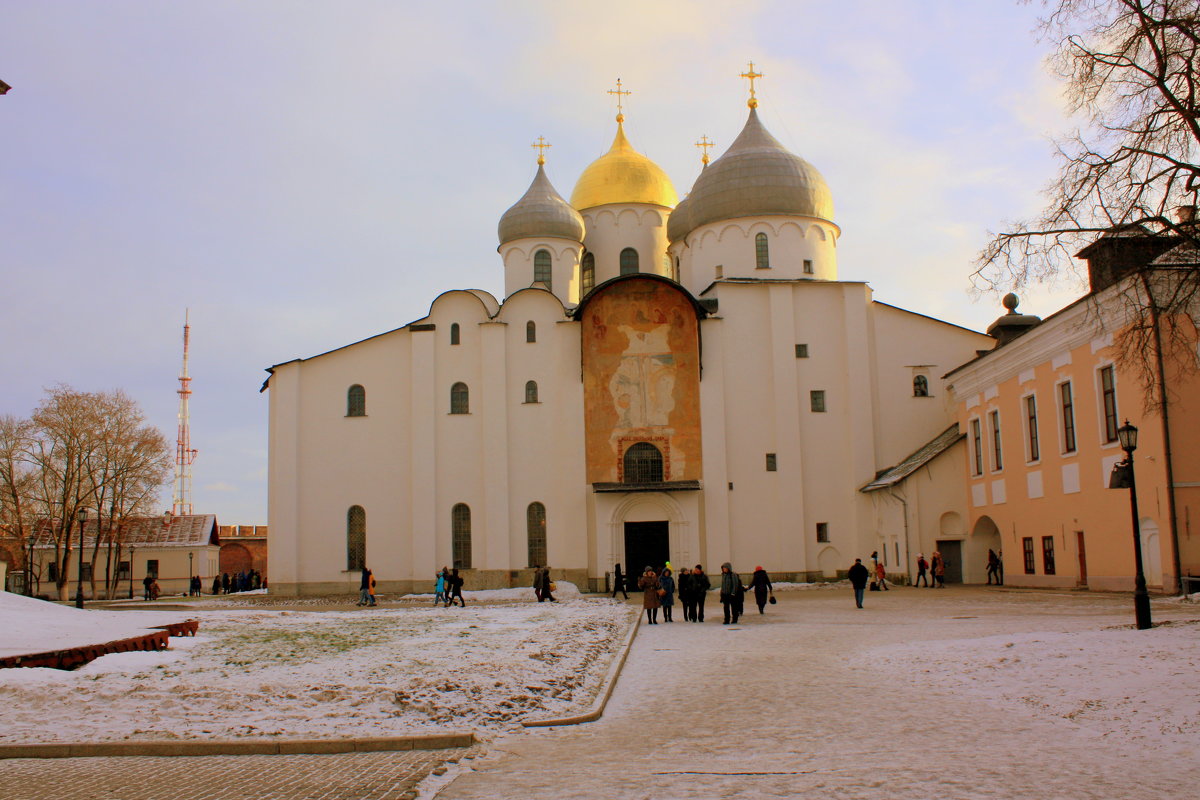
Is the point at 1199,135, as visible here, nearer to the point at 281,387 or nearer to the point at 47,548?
the point at 281,387

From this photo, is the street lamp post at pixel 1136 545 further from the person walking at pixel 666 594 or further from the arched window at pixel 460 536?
the arched window at pixel 460 536

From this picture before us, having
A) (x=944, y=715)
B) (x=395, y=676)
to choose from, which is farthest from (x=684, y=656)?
(x=944, y=715)

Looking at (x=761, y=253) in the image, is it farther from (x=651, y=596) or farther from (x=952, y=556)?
(x=651, y=596)

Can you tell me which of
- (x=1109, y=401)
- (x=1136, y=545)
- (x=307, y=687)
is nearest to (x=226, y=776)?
(x=307, y=687)

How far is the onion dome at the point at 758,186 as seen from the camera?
3931 centimetres

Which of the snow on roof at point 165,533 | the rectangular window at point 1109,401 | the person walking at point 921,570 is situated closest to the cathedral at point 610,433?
the person walking at point 921,570

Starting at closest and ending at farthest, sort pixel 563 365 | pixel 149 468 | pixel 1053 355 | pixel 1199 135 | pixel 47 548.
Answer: pixel 1199 135 < pixel 1053 355 < pixel 563 365 < pixel 149 468 < pixel 47 548

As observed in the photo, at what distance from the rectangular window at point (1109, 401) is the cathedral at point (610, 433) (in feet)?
35.4

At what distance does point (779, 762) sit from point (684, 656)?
283 inches

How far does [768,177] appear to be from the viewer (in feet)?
129

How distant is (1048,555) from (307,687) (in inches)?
885

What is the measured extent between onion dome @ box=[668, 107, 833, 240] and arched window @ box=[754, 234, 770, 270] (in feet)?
2.81

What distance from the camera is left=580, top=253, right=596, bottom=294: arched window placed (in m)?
44.9

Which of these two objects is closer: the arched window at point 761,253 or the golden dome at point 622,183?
the arched window at point 761,253
